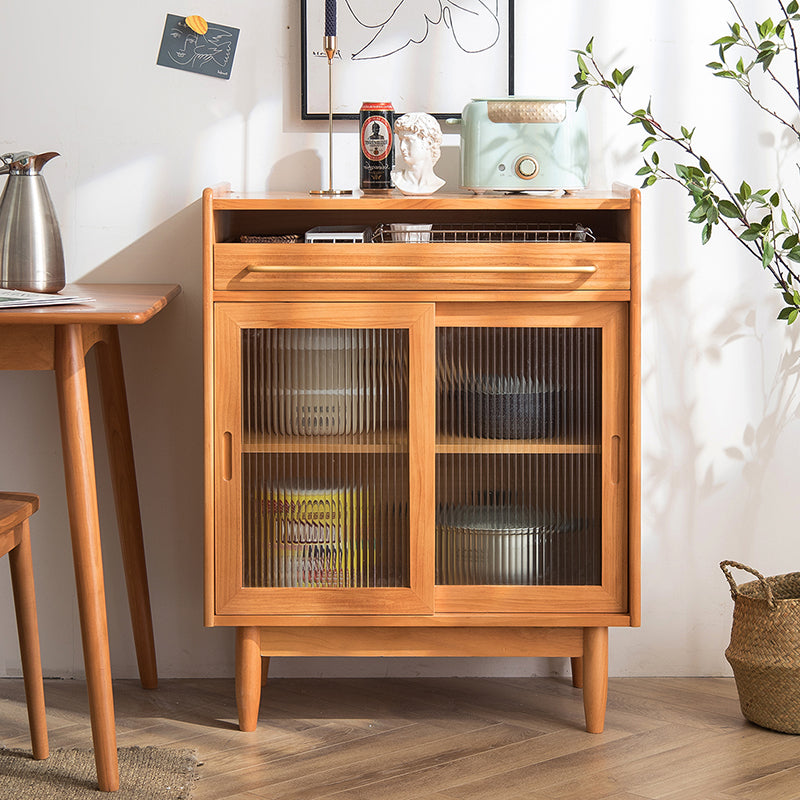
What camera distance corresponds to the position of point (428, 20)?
232 cm

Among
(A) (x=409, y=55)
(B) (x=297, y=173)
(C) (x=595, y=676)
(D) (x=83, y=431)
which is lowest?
(C) (x=595, y=676)

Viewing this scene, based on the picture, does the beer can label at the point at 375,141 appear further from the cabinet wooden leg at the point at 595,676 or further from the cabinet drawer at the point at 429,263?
→ the cabinet wooden leg at the point at 595,676

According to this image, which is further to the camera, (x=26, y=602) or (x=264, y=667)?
(x=264, y=667)

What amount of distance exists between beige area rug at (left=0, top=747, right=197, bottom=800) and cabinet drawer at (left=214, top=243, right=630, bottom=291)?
2.94 ft

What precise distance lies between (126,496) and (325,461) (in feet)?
1.68

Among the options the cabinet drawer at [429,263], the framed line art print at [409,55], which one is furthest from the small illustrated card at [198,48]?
the cabinet drawer at [429,263]

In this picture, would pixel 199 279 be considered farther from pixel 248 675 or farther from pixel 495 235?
pixel 248 675

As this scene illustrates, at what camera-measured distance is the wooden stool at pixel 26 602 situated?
6.02 feet

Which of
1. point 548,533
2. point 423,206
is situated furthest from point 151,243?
point 548,533

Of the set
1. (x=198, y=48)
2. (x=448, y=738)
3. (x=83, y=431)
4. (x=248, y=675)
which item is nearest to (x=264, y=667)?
(x=248, y=675)

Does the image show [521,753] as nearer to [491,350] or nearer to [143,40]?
[491,350]

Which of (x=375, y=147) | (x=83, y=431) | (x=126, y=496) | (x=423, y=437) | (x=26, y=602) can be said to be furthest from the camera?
(x=126, y=496)

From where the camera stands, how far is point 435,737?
2125 millimetres

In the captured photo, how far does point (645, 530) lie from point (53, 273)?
1.41m
